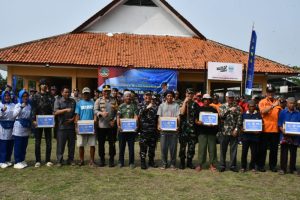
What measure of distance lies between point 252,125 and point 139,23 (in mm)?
14831

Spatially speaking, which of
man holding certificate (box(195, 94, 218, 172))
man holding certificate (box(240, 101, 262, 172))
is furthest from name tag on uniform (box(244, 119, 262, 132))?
man holding certificate (box(195, 94, 218, 172))

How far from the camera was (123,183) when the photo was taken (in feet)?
21.2

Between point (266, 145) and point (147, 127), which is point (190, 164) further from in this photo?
point (266, 145)

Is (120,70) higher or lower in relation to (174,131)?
higher

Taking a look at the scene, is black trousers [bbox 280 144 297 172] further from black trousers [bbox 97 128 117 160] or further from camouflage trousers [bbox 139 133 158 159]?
black trousers [bbox 97 128 117 160]

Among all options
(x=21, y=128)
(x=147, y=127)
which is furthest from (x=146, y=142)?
(x=21, y=128)

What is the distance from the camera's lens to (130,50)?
60.5 feet

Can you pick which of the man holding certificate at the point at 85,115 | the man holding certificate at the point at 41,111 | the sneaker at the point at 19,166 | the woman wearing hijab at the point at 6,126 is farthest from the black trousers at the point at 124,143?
the woman wearing hijab at the point at 6,126

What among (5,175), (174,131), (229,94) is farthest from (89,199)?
(229,94)

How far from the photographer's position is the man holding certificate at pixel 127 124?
25.5ft

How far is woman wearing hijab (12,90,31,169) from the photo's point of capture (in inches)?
294

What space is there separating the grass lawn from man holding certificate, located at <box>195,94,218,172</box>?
35 centimetres

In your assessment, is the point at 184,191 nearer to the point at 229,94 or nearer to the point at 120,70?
the point at 229,94

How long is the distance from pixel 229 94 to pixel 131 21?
1472 centimetres
